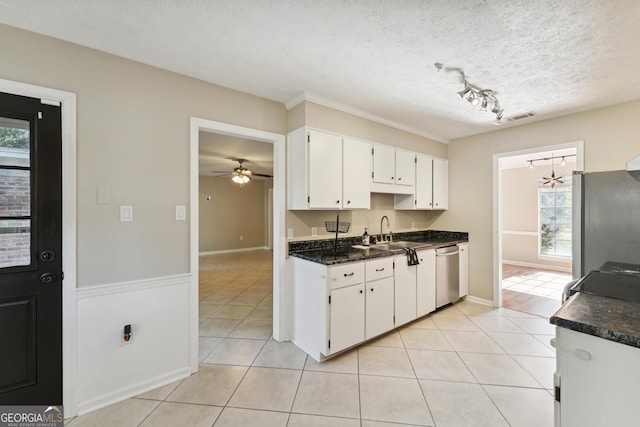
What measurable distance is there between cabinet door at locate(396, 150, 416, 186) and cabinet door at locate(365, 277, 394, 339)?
1.43 m

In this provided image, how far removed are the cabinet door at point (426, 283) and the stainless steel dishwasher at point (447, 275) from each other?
107 millimetres

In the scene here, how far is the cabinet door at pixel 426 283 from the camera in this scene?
3.22 m

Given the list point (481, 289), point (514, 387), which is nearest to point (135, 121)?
point (514, 387)

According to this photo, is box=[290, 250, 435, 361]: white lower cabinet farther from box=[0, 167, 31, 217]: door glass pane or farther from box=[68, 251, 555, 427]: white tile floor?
box=[0, 167, 31, 217]: door glass pane

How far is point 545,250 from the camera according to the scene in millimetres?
6191

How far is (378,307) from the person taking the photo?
2.74 meters

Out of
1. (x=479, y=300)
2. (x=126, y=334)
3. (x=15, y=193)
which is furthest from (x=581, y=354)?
(x=479, y=300)

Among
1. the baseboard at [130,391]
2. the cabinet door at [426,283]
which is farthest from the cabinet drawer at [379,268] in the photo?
the baseboard at [130,391]

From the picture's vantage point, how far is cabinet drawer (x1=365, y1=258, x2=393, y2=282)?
2.65 metres

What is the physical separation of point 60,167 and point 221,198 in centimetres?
660

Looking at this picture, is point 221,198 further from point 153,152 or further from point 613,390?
point 613,390

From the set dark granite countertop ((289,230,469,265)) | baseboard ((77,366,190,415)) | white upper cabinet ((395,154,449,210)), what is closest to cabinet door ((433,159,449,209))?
white upper cabinet ((395,154,449,210))

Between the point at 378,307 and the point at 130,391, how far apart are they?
7.20ft

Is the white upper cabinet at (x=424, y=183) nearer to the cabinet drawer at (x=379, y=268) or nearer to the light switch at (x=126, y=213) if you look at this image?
the cabinet drawer at (x=379, y=268)
